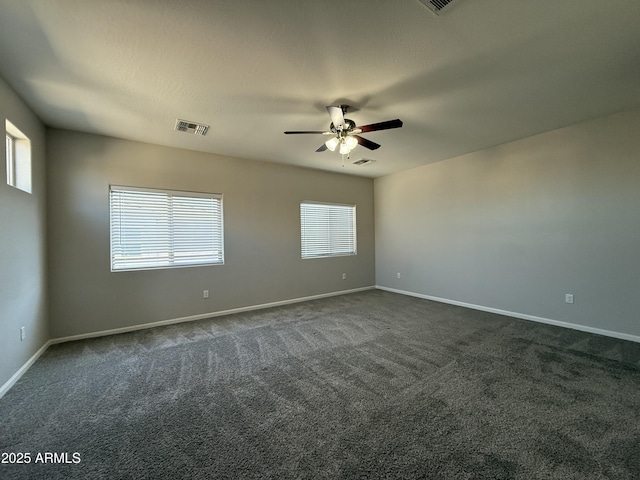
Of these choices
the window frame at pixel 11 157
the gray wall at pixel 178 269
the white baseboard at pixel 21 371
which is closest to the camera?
the white baseboard at pixel 21 371

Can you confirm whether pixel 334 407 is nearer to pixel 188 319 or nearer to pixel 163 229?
pixel 188 319

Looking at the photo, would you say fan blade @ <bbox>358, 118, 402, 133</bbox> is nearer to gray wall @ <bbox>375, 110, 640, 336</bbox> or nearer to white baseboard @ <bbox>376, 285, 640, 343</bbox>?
gray wall @ <bbox>375, 110, 640, 336</bbox>

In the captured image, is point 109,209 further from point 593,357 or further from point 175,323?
point 593,357

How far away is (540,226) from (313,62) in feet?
12.8

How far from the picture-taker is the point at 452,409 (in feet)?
6.39

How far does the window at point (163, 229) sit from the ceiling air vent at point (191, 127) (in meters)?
1.06

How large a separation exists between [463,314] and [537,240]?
1540mm

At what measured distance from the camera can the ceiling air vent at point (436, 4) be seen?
1625 millimetres

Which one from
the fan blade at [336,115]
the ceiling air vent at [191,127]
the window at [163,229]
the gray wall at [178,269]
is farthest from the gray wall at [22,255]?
the fan blade at [336,115]

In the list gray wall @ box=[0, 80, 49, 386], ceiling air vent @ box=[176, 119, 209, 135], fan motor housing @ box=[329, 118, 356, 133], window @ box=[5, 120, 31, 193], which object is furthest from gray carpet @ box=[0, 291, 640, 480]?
ceiling air vent @ box=[176, 119, 209, 135]

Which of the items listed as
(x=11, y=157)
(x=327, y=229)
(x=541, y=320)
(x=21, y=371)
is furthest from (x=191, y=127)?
(x=541, y=320)

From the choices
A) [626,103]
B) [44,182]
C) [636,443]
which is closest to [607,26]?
[626,103]

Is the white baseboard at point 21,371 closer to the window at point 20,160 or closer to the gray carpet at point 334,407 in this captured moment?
the gray carpet at point 334,407

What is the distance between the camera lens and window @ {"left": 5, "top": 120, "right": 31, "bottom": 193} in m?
2.67
